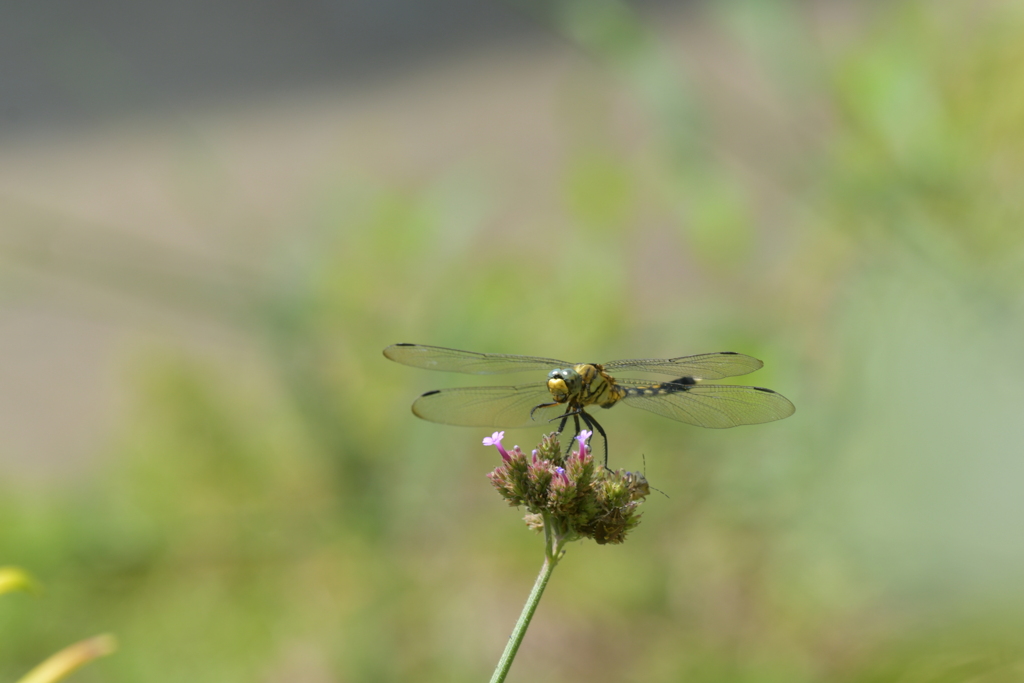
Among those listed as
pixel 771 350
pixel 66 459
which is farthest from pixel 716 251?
pixel 66 459

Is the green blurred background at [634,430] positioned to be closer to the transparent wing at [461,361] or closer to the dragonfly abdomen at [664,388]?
the dragonfly abdomen at [664,388]

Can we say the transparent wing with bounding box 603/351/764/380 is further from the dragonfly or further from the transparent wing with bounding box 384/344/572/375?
the transparent wing with bounding box 384/344/572/375

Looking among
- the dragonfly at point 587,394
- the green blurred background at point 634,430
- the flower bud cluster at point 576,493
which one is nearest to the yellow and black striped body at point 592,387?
the dragonfly at point 587,394

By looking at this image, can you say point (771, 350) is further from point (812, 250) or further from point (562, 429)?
point (562, 429)

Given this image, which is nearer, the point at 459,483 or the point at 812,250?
the point at 459,483

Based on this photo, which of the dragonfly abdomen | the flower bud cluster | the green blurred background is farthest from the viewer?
the green blurred background

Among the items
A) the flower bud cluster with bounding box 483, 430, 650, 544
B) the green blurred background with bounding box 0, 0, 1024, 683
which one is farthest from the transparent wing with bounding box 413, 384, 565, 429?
the green blurred background with bounding box 0, 0, 1024, 683
